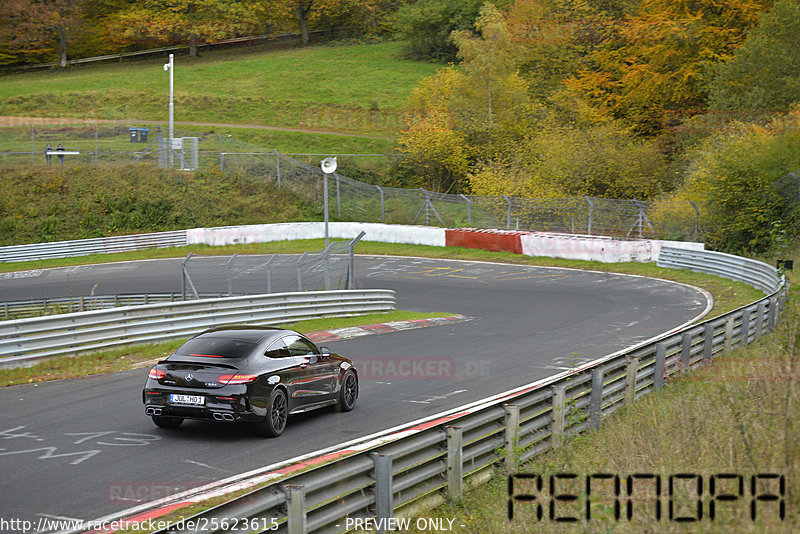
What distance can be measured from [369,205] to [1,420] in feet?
114

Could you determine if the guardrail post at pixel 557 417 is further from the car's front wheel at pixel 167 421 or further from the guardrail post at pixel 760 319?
the guardrail post at pixel 760 319

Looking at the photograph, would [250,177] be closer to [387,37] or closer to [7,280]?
[7,280]

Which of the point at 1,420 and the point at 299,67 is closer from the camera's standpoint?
the point at 1,420

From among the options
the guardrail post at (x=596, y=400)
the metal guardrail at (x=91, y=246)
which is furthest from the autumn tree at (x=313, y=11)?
the guardrail post at (x=596, y=400)

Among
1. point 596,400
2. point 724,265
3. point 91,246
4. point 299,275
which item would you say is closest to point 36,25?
point 91,246

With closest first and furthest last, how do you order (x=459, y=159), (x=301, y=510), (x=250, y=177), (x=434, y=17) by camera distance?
(x=301, y=510), (x=250, y=177), (x=459, y=159), (x=434, y=17)

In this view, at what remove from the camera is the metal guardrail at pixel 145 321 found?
1549 centimetres

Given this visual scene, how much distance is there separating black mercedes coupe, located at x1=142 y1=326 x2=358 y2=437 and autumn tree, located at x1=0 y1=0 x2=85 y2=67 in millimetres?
82793

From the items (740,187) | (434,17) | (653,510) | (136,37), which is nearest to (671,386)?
(653,510)

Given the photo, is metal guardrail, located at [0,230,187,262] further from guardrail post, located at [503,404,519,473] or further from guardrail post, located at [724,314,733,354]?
guardrail post, located at [503,404,519,473]

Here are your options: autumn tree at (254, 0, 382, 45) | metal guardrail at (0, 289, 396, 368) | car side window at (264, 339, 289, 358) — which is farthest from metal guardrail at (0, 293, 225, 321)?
autumn tree at (254, 0, 382, 45)

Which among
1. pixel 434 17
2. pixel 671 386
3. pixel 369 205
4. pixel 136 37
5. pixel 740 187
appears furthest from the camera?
pixel 136 37

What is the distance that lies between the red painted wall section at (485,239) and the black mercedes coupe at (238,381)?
90.9ft

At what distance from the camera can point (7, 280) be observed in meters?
34.3
